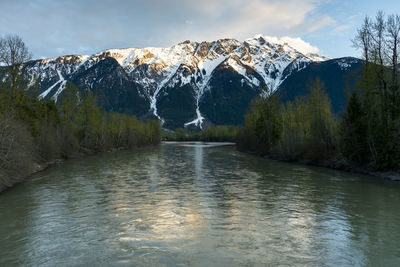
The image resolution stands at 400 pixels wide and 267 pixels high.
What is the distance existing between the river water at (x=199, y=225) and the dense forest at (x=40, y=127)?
519cm

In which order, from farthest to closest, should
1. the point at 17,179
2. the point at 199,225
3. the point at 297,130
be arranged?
the point at 297,130 < the point at 17,179 < the point at 199,225

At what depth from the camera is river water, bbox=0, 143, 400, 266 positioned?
456 inches

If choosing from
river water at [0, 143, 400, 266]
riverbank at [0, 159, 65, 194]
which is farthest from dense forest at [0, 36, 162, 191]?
river water at [0, 143, 400, 266]

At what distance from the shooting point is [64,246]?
12.7 meters

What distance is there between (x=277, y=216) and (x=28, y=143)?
2851 centimetres

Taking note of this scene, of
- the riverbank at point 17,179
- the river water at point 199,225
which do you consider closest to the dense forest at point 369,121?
the river water at point 199,225

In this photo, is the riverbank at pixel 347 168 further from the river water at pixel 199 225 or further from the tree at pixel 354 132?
the river water at pixel 199 225

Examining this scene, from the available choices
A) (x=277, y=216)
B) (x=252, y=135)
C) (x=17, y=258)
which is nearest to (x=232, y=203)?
(x=277, y=216)

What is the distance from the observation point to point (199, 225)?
15891 mm

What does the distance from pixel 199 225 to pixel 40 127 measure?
155ft

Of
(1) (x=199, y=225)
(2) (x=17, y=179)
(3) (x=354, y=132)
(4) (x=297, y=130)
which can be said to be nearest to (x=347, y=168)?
(3) (x=354, y=132)

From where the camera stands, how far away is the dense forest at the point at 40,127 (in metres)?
29.2

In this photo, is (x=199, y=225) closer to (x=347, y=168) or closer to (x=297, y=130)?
(x=347, y=168)

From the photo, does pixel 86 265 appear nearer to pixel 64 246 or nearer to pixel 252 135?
pixel 64 246
